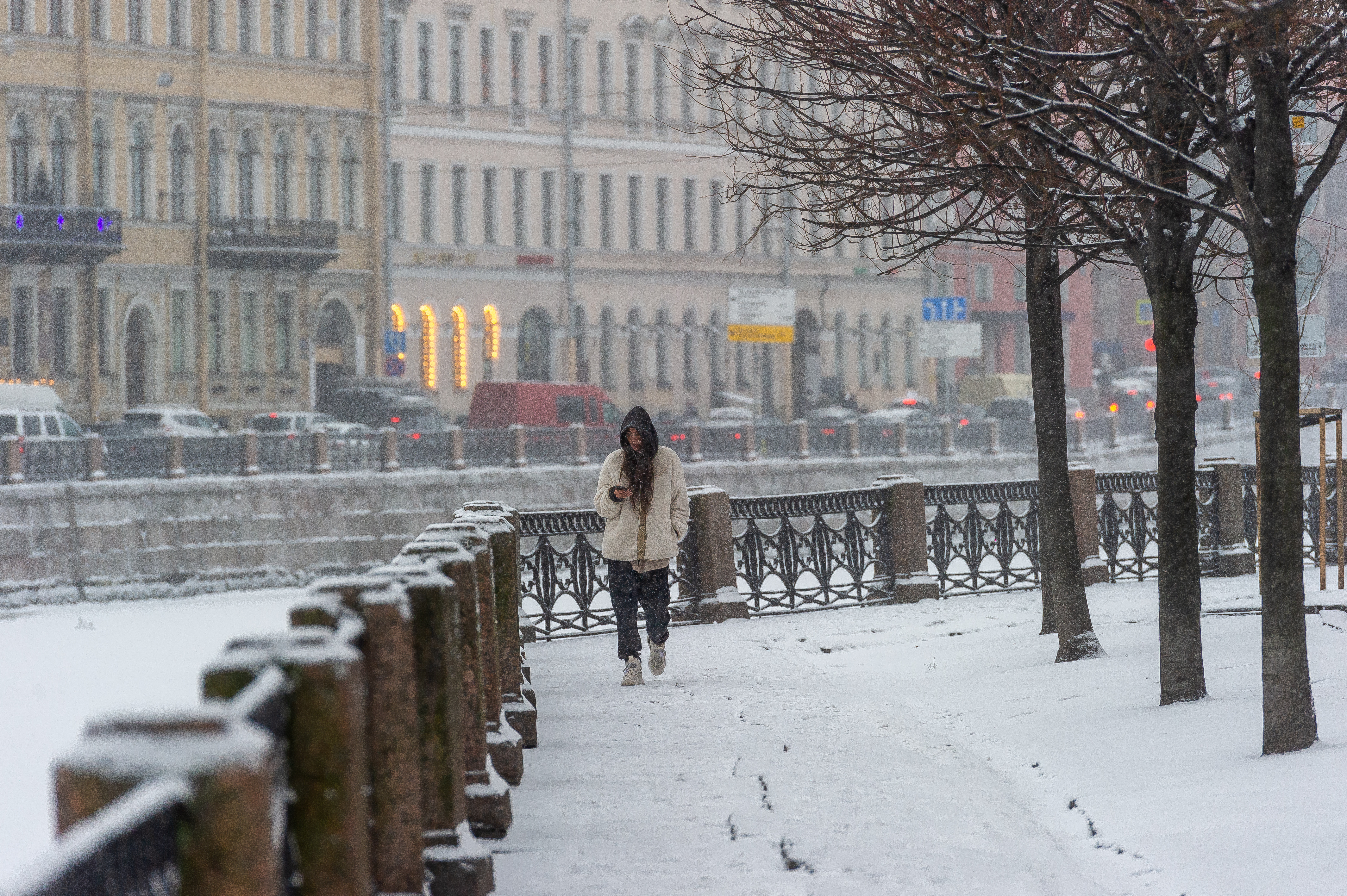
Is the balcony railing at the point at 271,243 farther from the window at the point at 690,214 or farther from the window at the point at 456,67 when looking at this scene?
the window at the point at 690,214

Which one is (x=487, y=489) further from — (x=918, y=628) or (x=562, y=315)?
(x=918, y=628)

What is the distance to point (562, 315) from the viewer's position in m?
49.3

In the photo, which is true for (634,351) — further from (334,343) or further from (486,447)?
(486,447)

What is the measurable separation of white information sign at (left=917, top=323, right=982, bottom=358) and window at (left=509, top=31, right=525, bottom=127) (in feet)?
61.7

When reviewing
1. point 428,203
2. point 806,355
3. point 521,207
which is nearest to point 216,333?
point 428,203

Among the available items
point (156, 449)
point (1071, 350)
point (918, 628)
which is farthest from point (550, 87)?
point (918, 628)

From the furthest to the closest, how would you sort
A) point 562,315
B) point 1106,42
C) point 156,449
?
point 562,315 → point 156,449 → point 1106,42

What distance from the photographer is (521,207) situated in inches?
1969

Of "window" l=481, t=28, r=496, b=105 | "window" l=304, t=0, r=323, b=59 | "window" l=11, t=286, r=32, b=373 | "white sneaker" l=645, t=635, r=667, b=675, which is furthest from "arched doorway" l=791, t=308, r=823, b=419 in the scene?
"white sneaker" l=645, t=635, r=667, b=675

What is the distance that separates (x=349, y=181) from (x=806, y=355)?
59.5ft

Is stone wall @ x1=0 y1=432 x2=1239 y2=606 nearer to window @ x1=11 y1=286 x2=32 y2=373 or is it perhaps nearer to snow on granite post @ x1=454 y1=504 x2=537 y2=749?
window @ x1=11 y1=286 x2=32 y2=373

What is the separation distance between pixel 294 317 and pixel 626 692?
36.7 m

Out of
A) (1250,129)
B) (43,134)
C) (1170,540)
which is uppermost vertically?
(43,134)

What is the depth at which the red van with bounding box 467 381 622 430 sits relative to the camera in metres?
39.1
